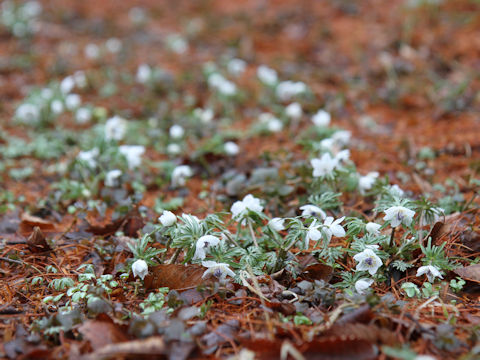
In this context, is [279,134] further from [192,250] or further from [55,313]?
[55,313]

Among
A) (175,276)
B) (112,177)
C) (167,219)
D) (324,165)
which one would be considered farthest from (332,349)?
(112,177)

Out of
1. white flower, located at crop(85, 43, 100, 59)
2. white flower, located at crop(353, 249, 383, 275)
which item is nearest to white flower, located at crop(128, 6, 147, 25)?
white flower, located at crop(85, 43, 100, 59)

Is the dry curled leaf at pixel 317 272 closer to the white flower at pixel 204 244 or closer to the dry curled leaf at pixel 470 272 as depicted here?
the white flower at pixel 204 244

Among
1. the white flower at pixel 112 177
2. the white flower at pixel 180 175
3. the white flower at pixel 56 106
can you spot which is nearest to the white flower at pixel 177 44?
the white flower at pixel 56 106

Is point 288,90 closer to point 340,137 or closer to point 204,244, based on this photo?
point 340,137

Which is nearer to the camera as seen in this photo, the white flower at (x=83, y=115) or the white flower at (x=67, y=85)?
the white flower at (x=83, y=115)

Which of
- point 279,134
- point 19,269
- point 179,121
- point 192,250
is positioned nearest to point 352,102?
point 279,134
